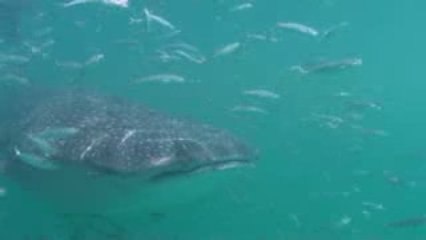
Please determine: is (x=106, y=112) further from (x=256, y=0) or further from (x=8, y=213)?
(x=256, y=0)

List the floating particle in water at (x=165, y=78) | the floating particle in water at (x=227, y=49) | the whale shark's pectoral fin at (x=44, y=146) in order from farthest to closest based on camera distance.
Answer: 1. the floating particle in water at (x=227, y=49)
2. the floating particle in water at (x=165, y=78)
3. the whale shark's pectoral fin at (x=44, y=146)

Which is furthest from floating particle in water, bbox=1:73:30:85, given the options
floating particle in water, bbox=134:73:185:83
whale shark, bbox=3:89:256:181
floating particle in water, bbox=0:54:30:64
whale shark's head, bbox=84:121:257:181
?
whale shark's head, bbox=84:121:257:181

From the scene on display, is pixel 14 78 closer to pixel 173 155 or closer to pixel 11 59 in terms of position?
pixel 11 59

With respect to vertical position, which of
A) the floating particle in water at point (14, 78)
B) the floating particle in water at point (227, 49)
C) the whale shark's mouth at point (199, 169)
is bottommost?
the floating particle in water at point (14, 78)

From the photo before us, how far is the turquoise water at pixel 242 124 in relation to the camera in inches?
477

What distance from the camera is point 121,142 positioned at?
8.61 metres

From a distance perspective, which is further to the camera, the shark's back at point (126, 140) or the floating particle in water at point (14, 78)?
the floating particle in water at point (14, 78)

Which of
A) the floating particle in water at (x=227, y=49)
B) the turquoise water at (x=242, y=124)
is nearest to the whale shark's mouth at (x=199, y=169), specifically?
the turquoise water at (x=242, y=124)

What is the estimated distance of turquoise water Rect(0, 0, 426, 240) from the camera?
12109mm

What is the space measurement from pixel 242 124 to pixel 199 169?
19095 mm

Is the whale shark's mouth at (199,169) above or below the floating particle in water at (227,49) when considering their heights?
above

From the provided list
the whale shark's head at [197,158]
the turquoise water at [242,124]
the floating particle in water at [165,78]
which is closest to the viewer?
the whale shark's head at [197,158]

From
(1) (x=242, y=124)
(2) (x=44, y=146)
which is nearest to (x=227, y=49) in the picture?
(2) (x=44, y=146)

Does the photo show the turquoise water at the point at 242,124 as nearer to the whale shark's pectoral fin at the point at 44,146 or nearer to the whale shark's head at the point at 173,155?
the whale shark's head at the point at 173,155
